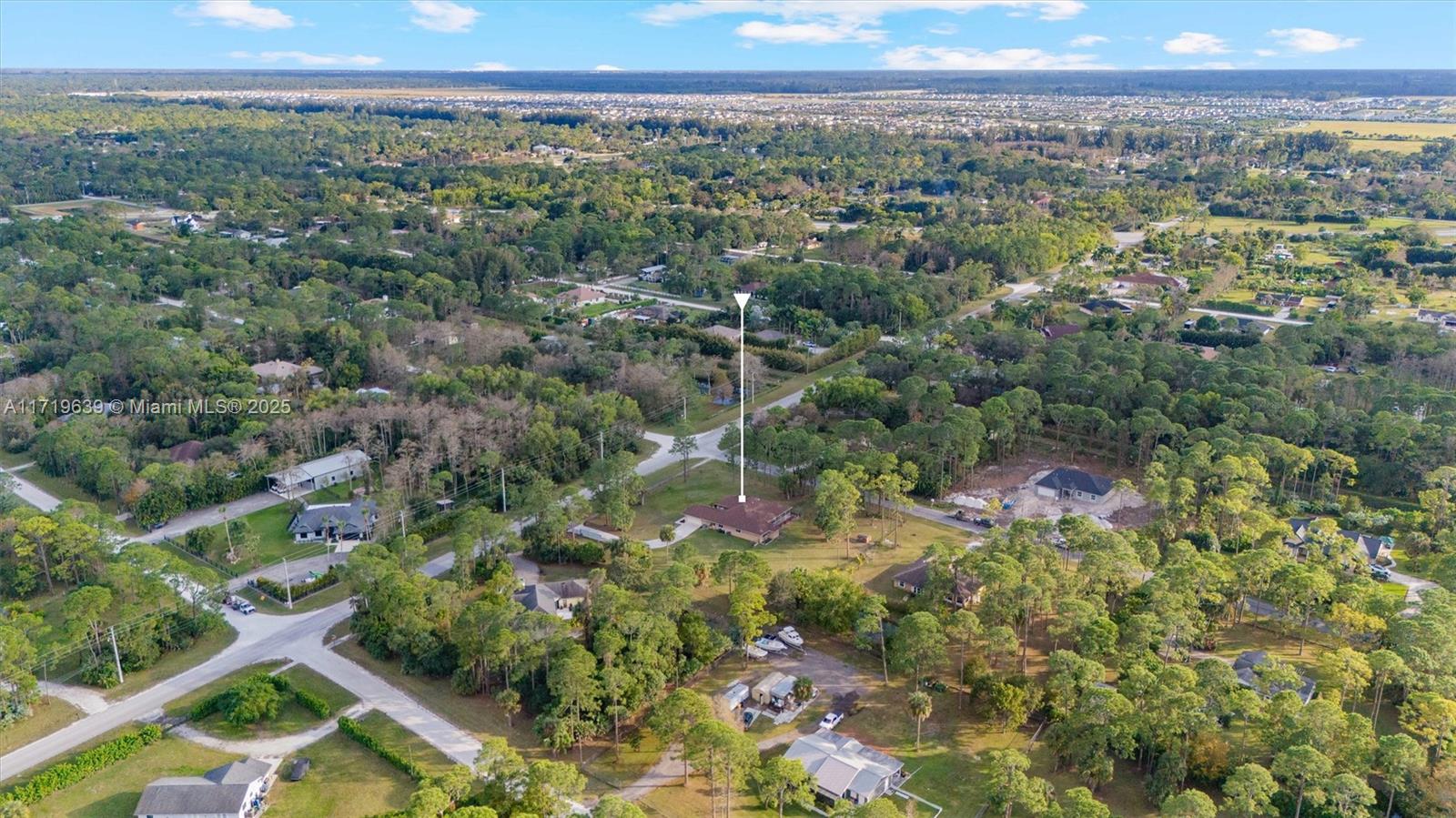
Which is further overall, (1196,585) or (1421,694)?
(1196,585)

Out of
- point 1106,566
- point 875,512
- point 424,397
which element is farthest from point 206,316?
point 1106,566

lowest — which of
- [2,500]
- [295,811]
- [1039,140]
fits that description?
[295,811]

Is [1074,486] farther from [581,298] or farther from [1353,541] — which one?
[581,298]

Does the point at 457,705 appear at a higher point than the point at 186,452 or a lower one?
lower

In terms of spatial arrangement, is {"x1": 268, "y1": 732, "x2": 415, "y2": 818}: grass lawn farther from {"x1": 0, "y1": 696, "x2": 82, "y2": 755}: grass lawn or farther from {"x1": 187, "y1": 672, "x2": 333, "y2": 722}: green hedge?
{"x1": 0, "y1": 696, "x2": 82, "y2": 755}: grass lawn

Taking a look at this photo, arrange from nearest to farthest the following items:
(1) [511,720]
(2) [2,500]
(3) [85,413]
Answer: (1) [511,720], (2) [2,500], (3) [85,413]

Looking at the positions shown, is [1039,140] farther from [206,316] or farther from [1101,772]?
[1101,772]

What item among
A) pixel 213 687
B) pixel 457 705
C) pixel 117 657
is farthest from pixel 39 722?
pixel 457 705

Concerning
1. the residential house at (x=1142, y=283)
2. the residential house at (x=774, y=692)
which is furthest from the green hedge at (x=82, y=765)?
the residential house at (x=1142, y=283)

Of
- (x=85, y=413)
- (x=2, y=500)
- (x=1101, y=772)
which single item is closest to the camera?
(x=1101, y=772)
